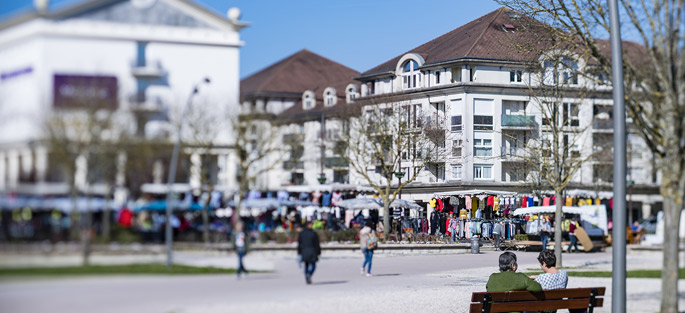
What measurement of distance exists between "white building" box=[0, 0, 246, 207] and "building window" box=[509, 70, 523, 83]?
5826 millimetres

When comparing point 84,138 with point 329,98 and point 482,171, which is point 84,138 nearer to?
point 329,98

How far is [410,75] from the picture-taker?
465 inches

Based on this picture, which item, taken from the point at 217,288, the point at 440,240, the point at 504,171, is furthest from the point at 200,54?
the point at 504,171

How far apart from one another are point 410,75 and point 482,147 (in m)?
1.55

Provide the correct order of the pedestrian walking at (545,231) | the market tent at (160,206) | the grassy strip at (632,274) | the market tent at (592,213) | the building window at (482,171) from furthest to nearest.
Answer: the grassy strip at (632,274) → the market tent at (592,213) → the pedestrian walking at (545,231) → the building window at (482,171) → the market tent at (160,206)

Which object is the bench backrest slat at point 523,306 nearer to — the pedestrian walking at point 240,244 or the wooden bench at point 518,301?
the wooden bench at point 518,301

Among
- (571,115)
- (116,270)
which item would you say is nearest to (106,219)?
(116,270)

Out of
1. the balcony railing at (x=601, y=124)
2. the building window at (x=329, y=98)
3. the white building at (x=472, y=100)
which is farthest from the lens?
the balcony railing at (x=601, y=124)

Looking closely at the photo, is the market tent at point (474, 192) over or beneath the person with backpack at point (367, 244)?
over

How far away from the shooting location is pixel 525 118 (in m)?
13.6

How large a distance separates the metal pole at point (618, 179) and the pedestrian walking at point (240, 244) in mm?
4926

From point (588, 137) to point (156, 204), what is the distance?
8.97 metres

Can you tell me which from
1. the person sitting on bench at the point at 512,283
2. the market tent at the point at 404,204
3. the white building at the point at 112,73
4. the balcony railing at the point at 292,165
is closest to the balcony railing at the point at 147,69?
the white building at the point at 112,73

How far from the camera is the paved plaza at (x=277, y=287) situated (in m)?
→ 6.95
